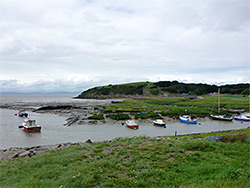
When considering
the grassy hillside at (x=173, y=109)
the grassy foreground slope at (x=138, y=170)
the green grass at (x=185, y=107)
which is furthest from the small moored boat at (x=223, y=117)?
the grassy foreground slope at (x=138, y=170)

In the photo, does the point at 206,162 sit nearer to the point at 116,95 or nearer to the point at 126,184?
the point at 126,184

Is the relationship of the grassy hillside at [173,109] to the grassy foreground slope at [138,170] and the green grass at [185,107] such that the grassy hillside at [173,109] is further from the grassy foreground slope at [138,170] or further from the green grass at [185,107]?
the grassy foreground slope at [138,170]

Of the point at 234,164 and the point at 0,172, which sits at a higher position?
the point at 234,164

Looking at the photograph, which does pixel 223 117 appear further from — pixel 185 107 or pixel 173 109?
pixel 185 107

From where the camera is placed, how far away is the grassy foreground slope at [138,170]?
8.24 m

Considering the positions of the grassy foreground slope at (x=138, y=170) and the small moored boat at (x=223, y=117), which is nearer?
the grassy foreground slope at (x=138, y=170)

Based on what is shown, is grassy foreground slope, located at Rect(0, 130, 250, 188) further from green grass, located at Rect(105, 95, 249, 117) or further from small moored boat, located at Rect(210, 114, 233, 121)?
green grass, located at Rect(105, 95, 249, 117)

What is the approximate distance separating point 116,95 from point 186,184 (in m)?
192

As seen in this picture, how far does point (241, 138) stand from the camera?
16.4 metres

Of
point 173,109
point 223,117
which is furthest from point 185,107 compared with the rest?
point 223,117

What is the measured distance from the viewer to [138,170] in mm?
9977

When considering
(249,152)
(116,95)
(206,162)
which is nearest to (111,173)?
(206,162)

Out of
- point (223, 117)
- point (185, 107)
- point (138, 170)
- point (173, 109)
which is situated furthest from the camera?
point (185, 107)

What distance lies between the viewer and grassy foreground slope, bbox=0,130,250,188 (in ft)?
27.0
